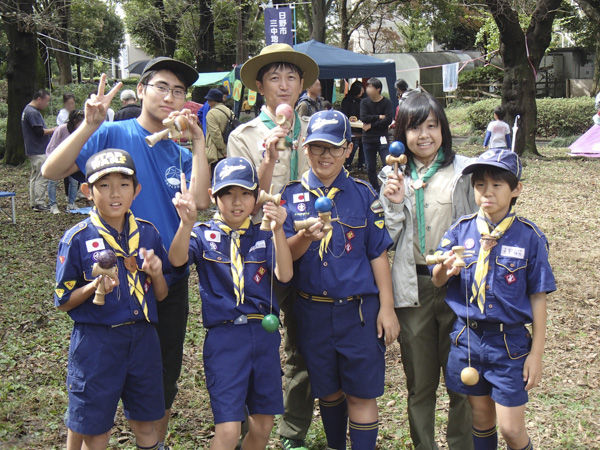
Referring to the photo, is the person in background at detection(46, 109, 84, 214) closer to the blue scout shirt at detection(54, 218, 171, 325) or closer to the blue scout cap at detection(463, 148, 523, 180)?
the blue scout shirt at detection(54, 218, 171, 325)

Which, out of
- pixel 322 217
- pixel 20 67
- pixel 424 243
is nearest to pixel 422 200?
pixel 424 243

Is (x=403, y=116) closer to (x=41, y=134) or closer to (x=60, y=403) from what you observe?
(x=60, y=403)

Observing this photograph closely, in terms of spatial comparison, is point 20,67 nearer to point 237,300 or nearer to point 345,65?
point 345,65

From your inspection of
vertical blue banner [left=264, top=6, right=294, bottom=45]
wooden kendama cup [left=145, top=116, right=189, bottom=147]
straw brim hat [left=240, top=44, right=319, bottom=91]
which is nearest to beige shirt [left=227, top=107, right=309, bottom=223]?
straw brim hat [left=240, top=44, right=319, bottom=91]

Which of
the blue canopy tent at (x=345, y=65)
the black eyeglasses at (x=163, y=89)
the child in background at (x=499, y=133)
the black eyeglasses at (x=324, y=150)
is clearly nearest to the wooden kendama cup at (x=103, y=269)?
the black eyeglasses at (x=163, y=89)

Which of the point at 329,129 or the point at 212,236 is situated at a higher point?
the point at 329,129

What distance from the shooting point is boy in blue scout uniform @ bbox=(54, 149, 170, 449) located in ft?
9.55

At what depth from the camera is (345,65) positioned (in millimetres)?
14422

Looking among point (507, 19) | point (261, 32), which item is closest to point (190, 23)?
point (261, 32)

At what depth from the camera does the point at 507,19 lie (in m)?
15.7

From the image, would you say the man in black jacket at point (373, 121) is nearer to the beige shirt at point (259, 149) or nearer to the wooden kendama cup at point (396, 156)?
the beige shirt at point (259, 149)

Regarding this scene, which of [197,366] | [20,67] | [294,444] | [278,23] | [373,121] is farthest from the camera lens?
[278,23]

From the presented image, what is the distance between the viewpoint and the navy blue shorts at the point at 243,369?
121 inches

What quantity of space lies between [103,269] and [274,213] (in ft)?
2.63
